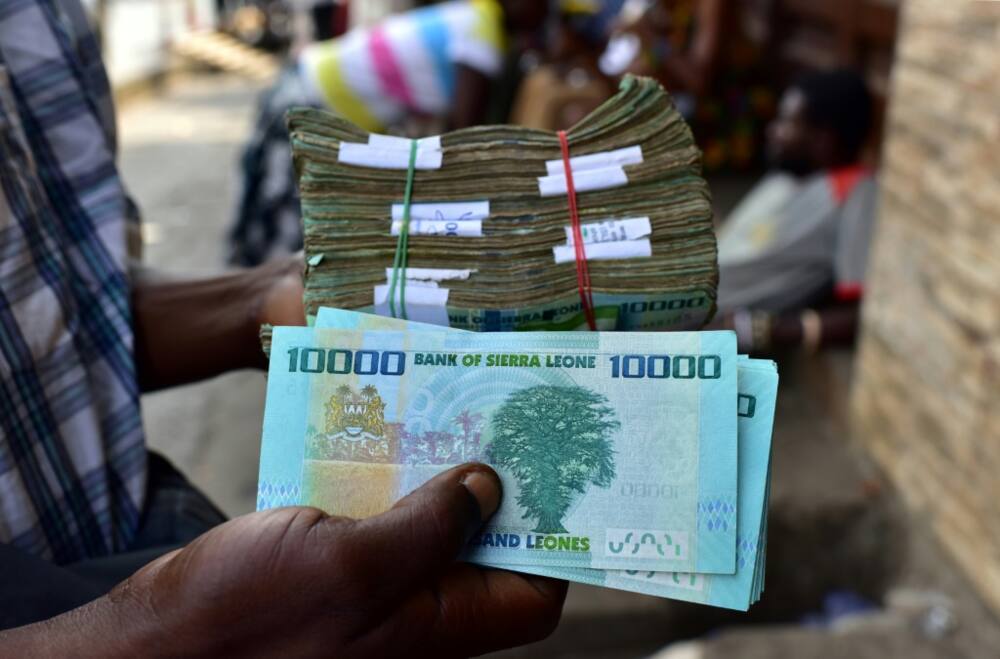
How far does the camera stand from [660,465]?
3.04 feet

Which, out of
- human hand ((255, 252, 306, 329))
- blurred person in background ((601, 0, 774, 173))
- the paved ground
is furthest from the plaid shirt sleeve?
blurred person in background ((601, 0, 774, 173))

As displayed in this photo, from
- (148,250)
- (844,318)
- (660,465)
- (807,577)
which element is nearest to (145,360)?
(660,465)

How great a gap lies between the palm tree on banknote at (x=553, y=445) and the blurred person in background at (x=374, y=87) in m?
2.65

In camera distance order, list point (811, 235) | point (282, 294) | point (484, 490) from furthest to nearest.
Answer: point (811, 235)
point (282, 294)
point (484, 490)

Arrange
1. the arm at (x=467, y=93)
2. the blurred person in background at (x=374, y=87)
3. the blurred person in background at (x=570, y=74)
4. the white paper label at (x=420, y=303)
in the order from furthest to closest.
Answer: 1. the blurred person in background at (x=570, y=74)
2. the arm at (x=467, y=93)
3. the blurred person in background at (x=374, y=87)
4. the white paper label at (x=420, y=303)

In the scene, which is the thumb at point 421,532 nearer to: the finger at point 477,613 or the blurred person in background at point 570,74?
the finger at point 477,613

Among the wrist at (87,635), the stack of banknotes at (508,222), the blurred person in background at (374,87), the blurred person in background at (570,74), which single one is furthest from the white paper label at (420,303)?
the blurred person in background at (570,74)

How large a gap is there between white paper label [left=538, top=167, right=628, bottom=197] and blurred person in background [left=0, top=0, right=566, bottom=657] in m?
0.31

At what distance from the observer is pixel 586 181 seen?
103cm

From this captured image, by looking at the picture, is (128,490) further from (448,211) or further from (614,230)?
(614,230)

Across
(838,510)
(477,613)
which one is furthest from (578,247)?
Answer: (838,510)

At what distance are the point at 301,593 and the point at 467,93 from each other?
10.6ft

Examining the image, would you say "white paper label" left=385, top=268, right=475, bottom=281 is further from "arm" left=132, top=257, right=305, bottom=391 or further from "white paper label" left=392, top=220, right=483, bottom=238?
"arm" left=132, top=257, right=305, bottom=391

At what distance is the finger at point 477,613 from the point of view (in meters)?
0.82
